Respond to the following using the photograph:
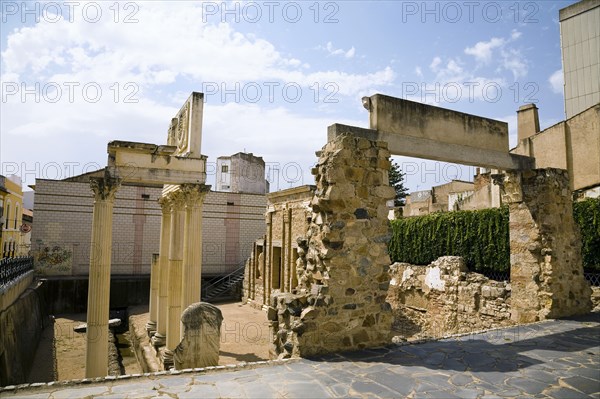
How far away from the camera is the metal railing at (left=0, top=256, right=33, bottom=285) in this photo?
12.1 metres

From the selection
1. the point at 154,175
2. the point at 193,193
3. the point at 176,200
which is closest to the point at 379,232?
the point at 193,193

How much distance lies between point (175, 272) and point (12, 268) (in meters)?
7.35

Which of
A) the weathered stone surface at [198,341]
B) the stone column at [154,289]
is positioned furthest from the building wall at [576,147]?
the stone column at [154,289]

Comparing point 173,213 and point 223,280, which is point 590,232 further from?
point 223,280

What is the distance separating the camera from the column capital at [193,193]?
10422mm

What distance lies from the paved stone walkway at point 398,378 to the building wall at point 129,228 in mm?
20121

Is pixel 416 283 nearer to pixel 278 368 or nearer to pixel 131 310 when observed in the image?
pixel 278 368

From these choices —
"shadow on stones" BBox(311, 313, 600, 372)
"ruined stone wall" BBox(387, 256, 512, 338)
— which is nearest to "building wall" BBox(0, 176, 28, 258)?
"ruined stone wall" BBox(387, 256, 512, 338)

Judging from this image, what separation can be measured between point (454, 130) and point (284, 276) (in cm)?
1287

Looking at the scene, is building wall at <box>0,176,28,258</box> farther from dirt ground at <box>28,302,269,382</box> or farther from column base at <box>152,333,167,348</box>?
column base at <box>152,333,167,348</box>

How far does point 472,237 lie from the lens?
1320 centimetres

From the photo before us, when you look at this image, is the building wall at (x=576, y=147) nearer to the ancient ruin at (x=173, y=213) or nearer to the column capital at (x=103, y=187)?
the ancient ruin at (x=173, y=213)

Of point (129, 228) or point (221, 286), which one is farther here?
point (221, 286)

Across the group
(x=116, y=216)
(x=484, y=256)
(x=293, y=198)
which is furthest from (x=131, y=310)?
(x=484, y=256)
